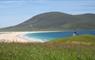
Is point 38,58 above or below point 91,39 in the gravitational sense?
above

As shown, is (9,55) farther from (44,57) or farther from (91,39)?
(91,39)

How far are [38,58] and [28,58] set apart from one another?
1.08 ft

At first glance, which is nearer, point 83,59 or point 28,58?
point 83,59

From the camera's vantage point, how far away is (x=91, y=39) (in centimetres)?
5191

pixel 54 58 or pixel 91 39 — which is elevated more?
pixel 54 58

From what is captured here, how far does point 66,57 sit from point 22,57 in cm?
127

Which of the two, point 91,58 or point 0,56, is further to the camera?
point 0,56

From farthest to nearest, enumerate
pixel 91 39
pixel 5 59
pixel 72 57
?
pixel 91 39 → pixel 5 59 → pixel 72 57

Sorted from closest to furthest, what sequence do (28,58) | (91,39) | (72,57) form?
(72,57) → (28,58) → (91,39)

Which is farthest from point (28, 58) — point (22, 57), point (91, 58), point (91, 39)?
point (91, 39)

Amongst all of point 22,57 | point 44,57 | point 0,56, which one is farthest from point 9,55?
point 44,57

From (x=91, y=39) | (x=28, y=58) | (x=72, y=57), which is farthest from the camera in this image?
(x=91, y=39)

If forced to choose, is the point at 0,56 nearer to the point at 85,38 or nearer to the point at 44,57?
the point at 44,57

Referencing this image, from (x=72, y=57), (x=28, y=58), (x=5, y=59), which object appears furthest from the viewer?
(x=5, y=59)
